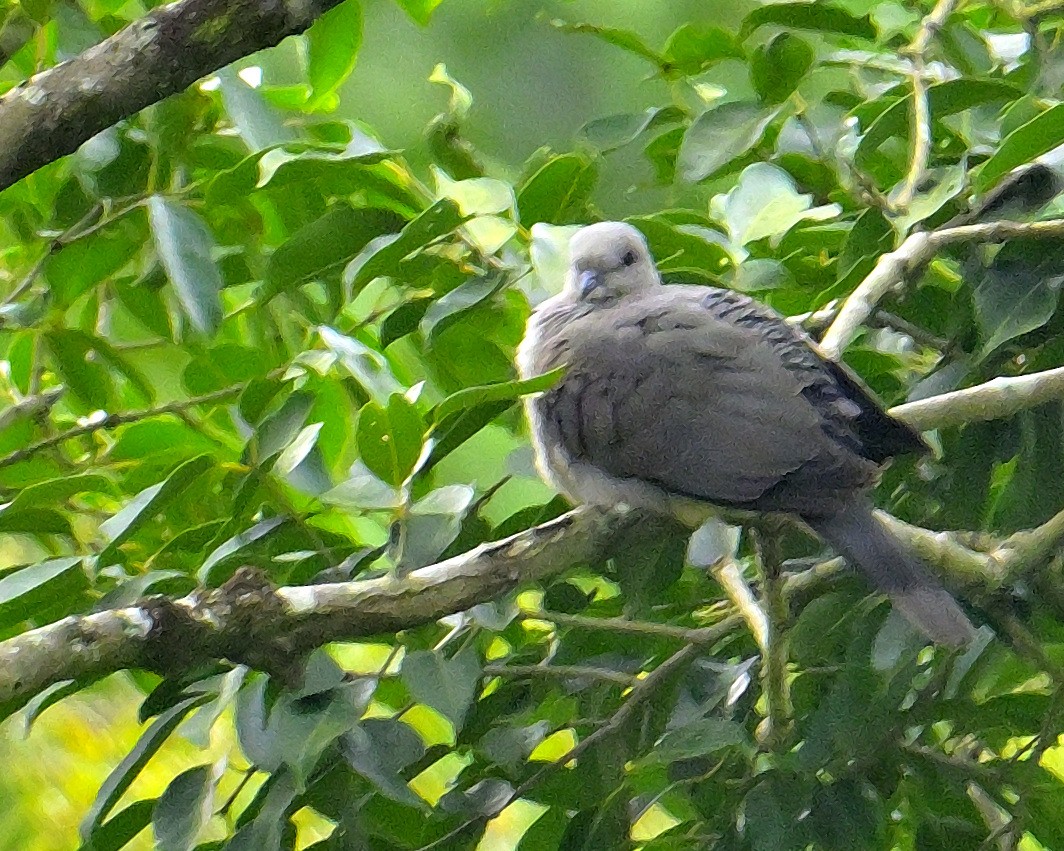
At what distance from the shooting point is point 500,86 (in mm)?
2383

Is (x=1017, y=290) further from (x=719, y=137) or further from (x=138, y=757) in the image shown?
(x=138, y=757)

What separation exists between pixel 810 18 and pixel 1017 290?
0.38 metres

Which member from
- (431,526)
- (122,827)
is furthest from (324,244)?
(122,827)

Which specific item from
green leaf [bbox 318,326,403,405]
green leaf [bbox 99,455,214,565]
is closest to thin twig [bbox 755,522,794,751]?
green leaf [bbox 318,326,403,405]

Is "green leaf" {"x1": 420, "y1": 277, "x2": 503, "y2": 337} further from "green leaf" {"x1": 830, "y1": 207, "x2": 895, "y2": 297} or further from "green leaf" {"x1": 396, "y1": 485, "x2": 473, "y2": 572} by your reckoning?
"green leaf" {"x1": 830, "y1": 207, "x2": 895, "y2": 297}

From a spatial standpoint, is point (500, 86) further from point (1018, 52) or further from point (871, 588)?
point (871, 588)

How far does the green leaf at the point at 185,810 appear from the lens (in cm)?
98

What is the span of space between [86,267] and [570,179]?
19.0 inches

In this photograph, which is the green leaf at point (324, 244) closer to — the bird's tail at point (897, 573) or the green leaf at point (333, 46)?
the green leaf at point (333, 46)

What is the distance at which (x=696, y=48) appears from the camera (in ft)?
4.43

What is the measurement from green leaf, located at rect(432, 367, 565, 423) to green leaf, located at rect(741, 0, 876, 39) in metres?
0.58


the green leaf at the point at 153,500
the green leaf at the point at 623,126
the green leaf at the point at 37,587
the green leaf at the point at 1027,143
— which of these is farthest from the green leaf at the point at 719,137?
the green leaf at the point at 37,587

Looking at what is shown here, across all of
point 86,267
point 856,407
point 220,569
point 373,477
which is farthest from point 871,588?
point 86,267

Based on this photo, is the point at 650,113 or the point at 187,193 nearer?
the point at 187,193
